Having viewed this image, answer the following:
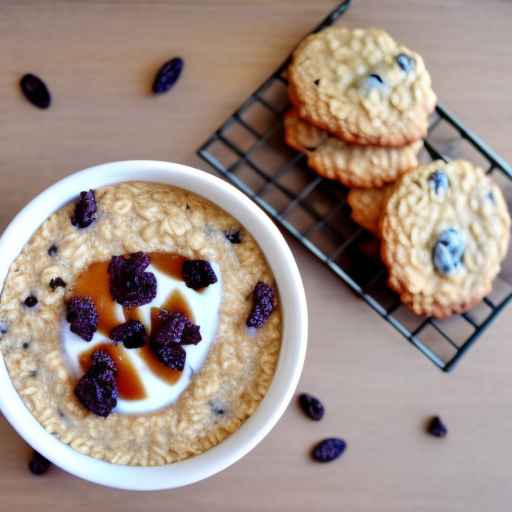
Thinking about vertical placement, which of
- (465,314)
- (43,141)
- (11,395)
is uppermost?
(465,314)

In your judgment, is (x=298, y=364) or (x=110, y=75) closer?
(x=298, y=364)

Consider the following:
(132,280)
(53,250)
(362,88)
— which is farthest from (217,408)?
(362,88)

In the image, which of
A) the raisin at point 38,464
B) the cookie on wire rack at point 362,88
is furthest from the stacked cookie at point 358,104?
the raisin at point 38,464

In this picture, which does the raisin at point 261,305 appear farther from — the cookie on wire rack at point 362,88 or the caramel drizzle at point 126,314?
the cookie on wire rack at point 362,88

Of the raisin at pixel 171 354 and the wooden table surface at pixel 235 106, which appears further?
the wooden table surface at pixel 235 106

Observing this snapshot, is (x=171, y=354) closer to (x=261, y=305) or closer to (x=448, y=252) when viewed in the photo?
(x=261, y=305)

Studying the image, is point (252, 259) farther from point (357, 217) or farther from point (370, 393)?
point (370, 393)

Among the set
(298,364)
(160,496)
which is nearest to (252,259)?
(298,364)
